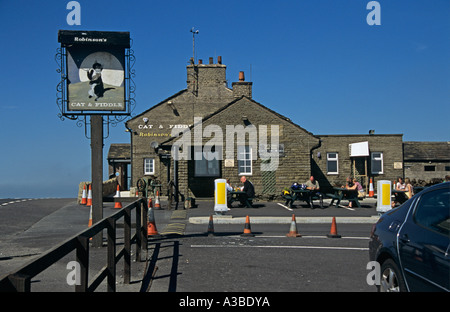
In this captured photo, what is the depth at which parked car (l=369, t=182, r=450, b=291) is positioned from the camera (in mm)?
4250

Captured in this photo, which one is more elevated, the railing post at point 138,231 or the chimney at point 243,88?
the chimney at point 243,88

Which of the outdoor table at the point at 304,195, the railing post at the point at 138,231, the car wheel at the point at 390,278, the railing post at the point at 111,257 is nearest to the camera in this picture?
the car wheel at the point at 390,278

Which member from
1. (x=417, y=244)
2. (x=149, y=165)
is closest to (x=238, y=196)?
(x=149, y=165)

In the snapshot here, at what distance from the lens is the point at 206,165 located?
89.1 feet

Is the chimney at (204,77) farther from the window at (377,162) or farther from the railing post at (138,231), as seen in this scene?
the railing post at (138,231)

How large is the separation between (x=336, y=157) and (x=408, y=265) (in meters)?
29.8

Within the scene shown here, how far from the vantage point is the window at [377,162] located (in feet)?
111

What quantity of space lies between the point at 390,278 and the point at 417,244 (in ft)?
2.17

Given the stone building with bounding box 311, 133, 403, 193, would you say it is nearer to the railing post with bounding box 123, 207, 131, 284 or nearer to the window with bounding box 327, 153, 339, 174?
the window with bounding box 327, 153, 339, 174

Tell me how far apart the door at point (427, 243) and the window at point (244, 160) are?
21.8 m

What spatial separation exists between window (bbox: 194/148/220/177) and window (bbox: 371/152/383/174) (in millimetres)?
13092

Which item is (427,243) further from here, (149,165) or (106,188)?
(149,165)

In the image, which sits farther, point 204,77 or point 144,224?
point 204,77

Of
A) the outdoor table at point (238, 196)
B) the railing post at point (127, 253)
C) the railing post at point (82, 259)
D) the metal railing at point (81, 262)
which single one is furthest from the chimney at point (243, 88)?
the railing post at point (82, 259)
